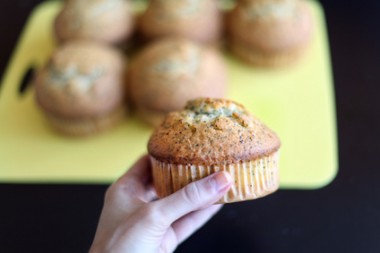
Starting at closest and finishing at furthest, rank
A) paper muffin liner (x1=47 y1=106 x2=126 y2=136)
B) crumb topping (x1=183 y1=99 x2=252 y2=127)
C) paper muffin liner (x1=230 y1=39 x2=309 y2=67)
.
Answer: crumb topping (x1=183 y1=99 x2=252 y2=127) < paper muffin liner (x1=47 y1=106 x2=126 y2=136) < paper muffin liner (x1=230 y1=39 x2=309 y2=67)

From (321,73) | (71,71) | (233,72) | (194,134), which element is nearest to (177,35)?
(233,72)

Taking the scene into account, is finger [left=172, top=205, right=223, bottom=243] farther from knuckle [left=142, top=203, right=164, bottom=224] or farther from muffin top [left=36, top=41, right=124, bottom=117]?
muffin top [left=36, top=41, right=124, bottom=117]

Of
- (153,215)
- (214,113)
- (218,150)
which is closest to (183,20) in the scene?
(214,113)

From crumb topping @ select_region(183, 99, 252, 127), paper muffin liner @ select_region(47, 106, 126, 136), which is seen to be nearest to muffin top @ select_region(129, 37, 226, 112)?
paper muffin liner @ select_region(47, 106, 126, 136)

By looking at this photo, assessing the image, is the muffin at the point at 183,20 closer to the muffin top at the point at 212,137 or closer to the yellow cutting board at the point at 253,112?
the yellow cutting board at the point at 253,112

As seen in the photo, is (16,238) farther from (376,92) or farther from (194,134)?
(376,92)

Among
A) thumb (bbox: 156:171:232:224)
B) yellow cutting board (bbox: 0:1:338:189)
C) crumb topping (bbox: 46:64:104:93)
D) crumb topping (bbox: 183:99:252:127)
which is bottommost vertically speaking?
yellow cutting board (bbox: 0:1:338:189)
